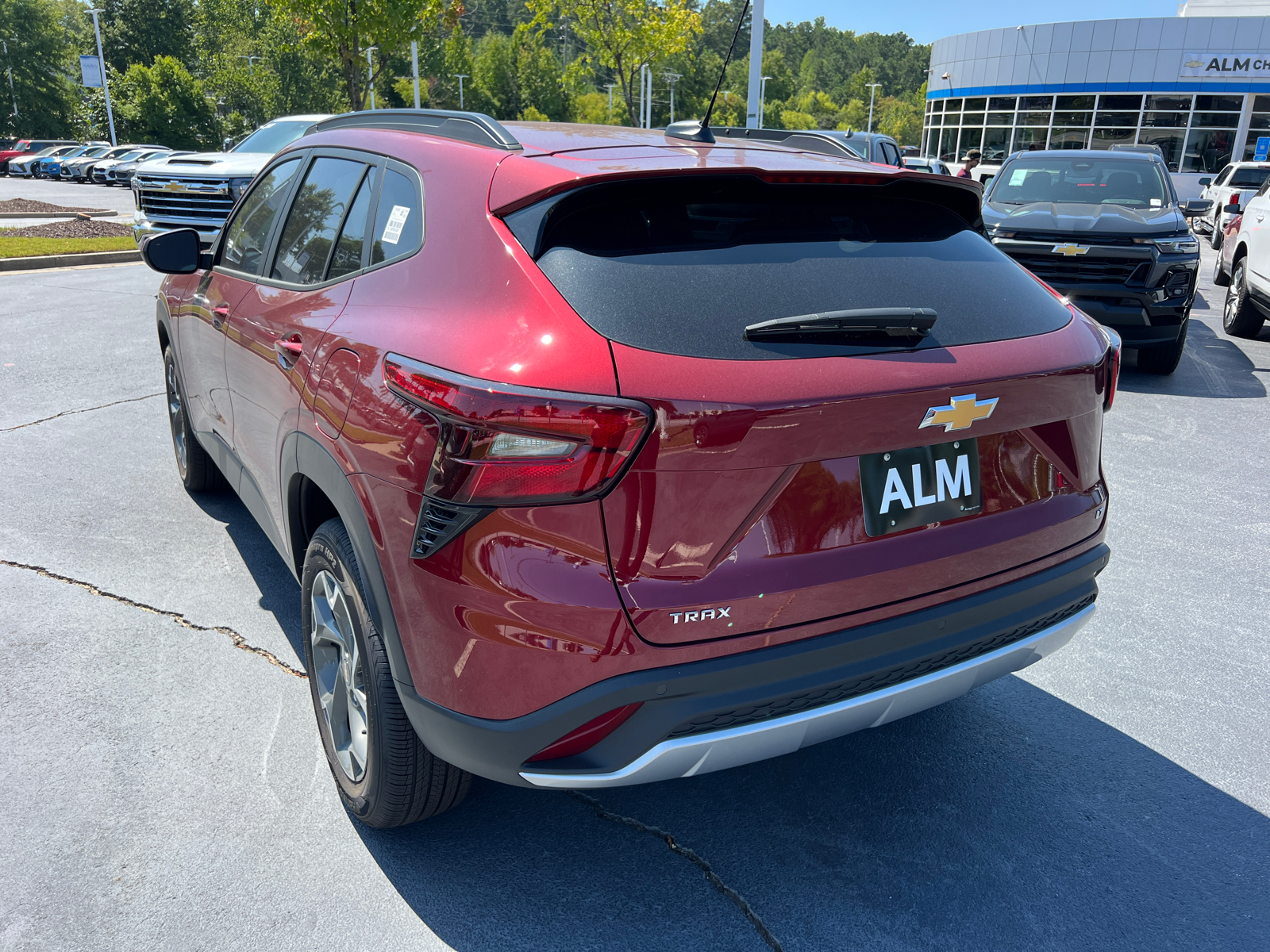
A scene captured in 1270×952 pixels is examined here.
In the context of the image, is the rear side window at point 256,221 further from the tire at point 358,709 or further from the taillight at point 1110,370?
the taillight at point 1110,370

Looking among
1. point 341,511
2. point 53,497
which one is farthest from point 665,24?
point 341,511

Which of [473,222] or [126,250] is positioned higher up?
[473,222]

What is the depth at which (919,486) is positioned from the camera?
2.20m

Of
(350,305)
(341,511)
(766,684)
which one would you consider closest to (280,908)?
(341,511)

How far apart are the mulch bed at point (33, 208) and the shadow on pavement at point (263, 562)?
69.3 feet

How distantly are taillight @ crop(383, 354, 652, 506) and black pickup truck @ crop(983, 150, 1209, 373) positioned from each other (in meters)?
6.55

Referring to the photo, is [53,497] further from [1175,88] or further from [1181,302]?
[1175,88]

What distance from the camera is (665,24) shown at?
32.0 metres

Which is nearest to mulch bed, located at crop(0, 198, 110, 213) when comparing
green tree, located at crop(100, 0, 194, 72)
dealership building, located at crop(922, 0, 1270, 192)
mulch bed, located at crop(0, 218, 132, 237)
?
mulch bed, located at crop(0, 218, 132, 237)

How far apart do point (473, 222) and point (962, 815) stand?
2.09 m

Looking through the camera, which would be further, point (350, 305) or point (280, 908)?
point (350, 305)

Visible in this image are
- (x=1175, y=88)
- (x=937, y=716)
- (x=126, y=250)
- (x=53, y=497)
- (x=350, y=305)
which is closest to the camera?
(x=350, y=305)

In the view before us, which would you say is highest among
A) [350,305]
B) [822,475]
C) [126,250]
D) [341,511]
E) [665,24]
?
[665,24]

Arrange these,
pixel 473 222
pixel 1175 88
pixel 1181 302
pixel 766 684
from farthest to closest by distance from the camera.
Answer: pixel 1175 88 < pixel 1181 302 < pixel 473 222 < pixel 766 684
